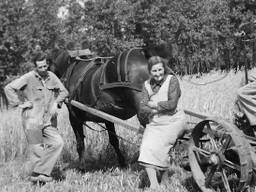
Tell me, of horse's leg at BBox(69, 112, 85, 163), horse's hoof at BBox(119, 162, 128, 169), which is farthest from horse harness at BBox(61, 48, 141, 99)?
horse's hoof at BBox(119, 162, 128, 169)

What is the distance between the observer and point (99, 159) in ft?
21.7

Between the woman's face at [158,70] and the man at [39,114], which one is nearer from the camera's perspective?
the woman's face at [158,70]

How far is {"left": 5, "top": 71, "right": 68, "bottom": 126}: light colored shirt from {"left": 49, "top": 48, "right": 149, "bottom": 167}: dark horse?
633 mm

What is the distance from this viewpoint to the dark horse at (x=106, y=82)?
4.89 meters

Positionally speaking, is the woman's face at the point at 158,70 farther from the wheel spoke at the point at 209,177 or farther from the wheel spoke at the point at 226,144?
the wheel spoke at the point at 209,177

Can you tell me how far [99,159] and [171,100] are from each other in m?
3.02

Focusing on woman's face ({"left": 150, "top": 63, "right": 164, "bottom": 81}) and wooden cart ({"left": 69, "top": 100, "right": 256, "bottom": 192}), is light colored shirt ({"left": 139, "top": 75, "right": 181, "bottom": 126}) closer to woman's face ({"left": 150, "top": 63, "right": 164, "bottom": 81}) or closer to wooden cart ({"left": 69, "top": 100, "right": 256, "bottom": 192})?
woman's face ({"left": 150, "top": 63, "right": 164, "bottom": 81})

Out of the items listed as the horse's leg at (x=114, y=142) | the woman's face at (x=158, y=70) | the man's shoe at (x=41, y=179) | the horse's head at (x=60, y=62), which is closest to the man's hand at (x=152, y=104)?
the woman's face at (x=158, y=70)

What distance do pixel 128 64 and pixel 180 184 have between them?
5.28 ft

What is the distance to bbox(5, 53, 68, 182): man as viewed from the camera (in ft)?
15.7

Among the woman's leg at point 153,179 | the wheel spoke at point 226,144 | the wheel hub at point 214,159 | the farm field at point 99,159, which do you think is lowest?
the farm field at point 99,159

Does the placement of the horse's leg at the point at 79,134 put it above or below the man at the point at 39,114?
below

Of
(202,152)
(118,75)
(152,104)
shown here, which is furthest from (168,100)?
(118,75)

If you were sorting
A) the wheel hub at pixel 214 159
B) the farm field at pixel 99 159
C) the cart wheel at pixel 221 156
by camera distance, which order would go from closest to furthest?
1. the cart wheel at pixel 221 156
2. the wheel hub at pixel 214 159
3. the farm field at pixel 99 159
